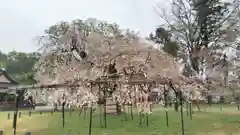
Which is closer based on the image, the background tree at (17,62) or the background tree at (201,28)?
the background tree at (201,28)

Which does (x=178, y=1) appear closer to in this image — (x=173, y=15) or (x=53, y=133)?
(x=173, y=15)

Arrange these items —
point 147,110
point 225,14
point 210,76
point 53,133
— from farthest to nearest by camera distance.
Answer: point 225,14, point 210,76, point 147,110, point 53,133

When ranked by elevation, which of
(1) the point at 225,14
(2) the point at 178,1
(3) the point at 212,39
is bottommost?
(3) the point at 212,39

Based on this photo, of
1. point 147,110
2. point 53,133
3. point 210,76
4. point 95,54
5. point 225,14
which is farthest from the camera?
point 225,14

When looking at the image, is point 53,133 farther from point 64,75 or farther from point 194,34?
point 194,34

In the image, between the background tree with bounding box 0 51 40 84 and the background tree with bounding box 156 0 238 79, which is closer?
the background tree with bounding box 156 0 238 79

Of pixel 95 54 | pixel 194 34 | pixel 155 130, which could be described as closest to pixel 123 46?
pixel 95 54

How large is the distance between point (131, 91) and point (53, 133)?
3643mm

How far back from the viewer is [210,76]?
25844mm

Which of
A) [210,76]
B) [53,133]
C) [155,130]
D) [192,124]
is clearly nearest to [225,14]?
[210,76]

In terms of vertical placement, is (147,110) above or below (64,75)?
below

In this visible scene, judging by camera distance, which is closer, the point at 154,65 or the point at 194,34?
the point at 154,65

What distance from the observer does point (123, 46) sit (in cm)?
1188

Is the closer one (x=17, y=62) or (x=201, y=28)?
(x=201, y=28)
